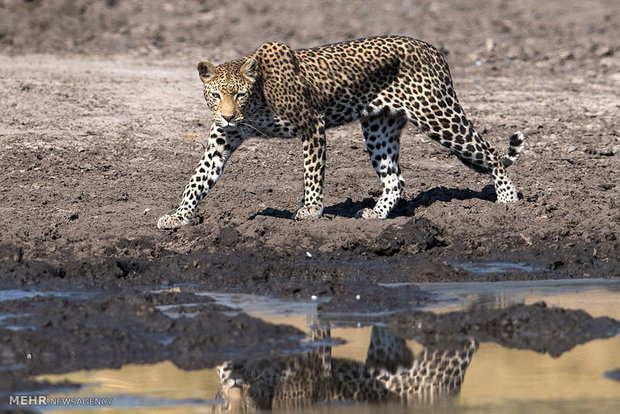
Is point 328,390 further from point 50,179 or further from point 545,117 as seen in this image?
point 545,117

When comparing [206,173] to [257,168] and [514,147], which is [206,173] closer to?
[257,168]

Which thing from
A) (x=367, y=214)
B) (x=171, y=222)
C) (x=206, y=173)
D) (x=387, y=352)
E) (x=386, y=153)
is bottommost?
(x=387, y=352)

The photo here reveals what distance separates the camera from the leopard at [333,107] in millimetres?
10656

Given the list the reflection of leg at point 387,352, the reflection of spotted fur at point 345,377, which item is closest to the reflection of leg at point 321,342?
the reflection of spotted fur at point 345,377

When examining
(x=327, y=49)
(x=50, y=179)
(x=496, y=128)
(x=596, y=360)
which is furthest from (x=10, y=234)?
(x=496, y=128)

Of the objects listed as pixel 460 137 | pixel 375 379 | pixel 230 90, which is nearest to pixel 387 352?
pixel 375 379

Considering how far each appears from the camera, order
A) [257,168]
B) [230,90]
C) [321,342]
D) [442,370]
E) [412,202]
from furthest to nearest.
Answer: [257,168], [412,202], [230,90], [321,342], [442,370]

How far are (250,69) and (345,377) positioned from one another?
12.5 feet

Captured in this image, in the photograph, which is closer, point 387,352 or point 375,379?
point 375,379

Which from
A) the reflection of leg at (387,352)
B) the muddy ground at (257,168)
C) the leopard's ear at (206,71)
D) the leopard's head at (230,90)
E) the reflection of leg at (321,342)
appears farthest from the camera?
the leopard's ear at (206,71)

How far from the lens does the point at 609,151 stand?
1369cm

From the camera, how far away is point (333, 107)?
1122 centimetres

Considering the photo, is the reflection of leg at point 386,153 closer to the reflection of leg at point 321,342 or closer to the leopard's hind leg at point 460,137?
the leopard's hind leg at point 460,137

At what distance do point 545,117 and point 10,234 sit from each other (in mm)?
6697
